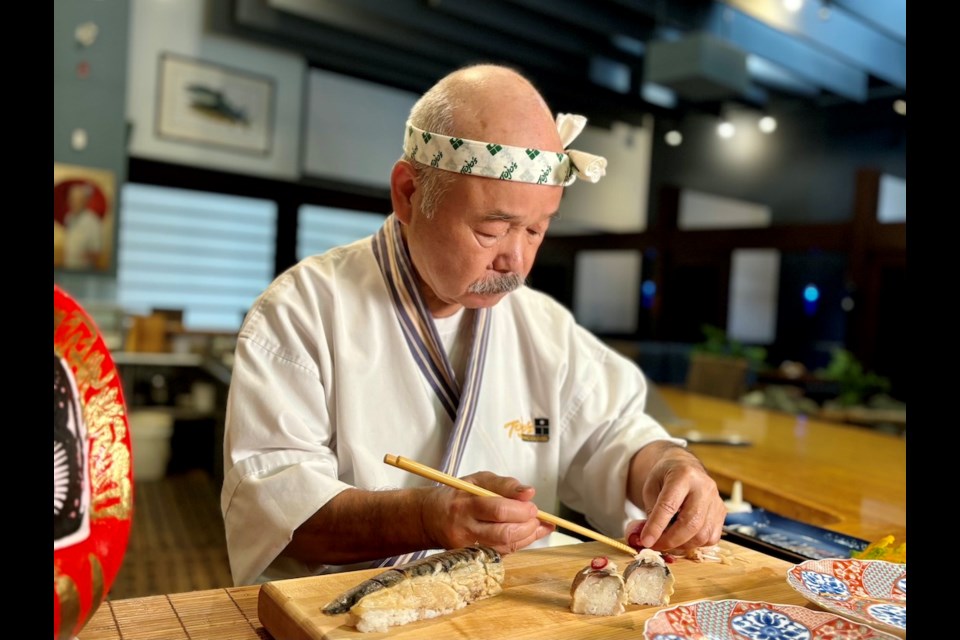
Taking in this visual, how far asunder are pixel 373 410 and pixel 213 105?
5777mm

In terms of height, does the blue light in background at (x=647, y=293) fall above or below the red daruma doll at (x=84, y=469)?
above

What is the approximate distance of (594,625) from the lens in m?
0.98

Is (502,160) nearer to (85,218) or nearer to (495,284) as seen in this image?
(495,284)

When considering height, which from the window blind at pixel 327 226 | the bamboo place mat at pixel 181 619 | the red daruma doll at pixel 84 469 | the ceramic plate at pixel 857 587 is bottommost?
the bamboo place mat at pixel 181 619

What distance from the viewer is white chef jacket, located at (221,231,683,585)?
4.52 ft

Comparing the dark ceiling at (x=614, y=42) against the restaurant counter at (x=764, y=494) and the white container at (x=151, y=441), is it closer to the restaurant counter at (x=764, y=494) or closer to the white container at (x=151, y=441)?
the white container at (x=151, y=441)

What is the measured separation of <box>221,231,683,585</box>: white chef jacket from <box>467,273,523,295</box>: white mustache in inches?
7.8

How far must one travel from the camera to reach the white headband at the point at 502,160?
1377mm

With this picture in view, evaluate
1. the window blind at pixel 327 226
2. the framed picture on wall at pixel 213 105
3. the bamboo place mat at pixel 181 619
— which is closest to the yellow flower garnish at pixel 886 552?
the bamboo place mat at pixel 181 619

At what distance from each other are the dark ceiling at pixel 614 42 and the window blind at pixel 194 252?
141 cm

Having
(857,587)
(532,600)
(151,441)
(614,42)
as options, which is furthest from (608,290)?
(532,600)

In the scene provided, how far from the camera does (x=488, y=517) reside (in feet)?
3.67

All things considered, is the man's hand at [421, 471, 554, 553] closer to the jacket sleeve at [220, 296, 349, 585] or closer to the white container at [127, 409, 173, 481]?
the jacket sleeve at [220, 296, 349, 585]

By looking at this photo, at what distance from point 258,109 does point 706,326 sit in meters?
4.93
